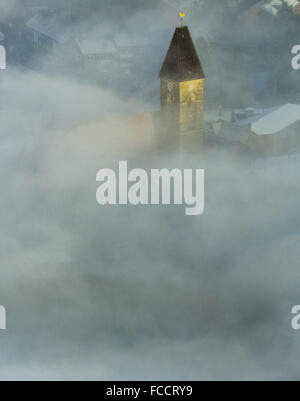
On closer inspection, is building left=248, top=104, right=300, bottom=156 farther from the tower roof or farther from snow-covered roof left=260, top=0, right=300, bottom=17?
snow-covered roof left=260, top=0, right=300, bottom=17

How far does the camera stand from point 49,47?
1702 inches

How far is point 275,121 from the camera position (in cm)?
4225

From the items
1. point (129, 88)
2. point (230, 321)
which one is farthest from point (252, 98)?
point (230, 321)

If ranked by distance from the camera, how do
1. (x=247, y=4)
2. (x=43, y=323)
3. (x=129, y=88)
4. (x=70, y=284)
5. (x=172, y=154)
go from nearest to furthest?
1. (x=43, y=323)
2. (x=70, y=284)
3. (x=172, y=154)
4. (x=129, y=88)
5. (x=247, y=4)

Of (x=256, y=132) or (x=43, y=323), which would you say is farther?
(x=256, y=132)

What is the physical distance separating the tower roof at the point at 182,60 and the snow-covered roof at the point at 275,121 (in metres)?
6.27

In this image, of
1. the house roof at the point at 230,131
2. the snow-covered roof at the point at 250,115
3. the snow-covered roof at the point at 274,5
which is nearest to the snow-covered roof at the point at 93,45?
the house roof at the point at 230,131

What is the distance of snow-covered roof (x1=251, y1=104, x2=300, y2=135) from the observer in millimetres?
41812

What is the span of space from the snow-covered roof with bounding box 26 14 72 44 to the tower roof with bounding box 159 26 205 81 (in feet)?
29.1

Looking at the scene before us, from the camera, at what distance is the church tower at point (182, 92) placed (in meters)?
36.6

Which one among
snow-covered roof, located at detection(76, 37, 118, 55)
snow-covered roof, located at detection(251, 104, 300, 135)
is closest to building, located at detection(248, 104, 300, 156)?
snow-covered roof, located at detection(251, 104, 300, 135)

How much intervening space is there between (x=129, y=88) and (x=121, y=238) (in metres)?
9.84

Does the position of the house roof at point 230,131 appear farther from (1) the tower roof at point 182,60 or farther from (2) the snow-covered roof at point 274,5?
(2) the snow-covered roof at point 274,5

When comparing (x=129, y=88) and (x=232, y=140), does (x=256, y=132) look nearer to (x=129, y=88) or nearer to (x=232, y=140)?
(x=232, y=140)
